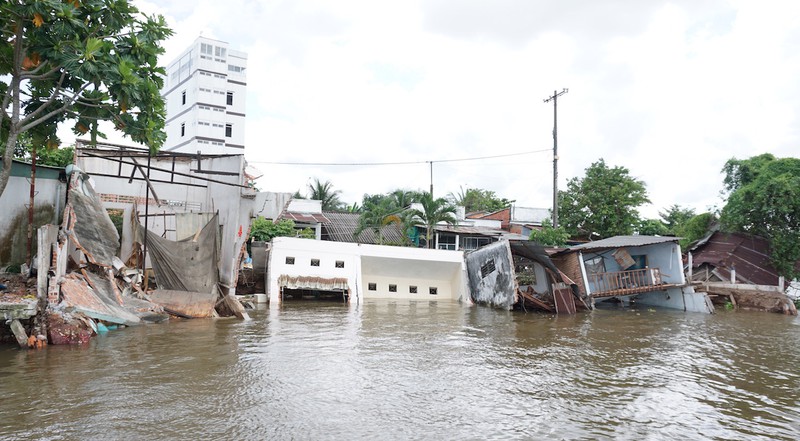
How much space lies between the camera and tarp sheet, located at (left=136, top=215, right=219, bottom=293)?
13492mm

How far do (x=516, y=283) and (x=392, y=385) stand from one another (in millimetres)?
11426

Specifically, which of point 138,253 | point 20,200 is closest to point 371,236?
point 138,253

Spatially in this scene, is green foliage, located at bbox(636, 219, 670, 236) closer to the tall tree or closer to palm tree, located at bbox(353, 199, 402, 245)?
palm tree, located at bbox(353, 199, 402, 245)

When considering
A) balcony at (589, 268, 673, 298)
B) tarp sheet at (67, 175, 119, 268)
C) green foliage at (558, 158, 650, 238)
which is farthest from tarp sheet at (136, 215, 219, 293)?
green foliage at (558, 158, 650, 238)

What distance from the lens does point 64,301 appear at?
9.45 meters

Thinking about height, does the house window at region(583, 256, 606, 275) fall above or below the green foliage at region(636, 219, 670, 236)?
below

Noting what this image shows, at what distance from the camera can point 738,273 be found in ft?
75.3

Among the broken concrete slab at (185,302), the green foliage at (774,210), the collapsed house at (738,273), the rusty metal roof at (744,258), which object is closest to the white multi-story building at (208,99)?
the broken concrete slab at (185,302)

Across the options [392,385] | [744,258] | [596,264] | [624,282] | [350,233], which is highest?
[350,233]

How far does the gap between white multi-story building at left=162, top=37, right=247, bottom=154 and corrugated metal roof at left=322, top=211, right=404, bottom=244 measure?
1705cm

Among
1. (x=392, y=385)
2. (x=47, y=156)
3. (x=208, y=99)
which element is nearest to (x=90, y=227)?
(x=392, y=385)

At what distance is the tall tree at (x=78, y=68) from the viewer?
27.5 ft

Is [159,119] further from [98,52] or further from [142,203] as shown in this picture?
[142,203]

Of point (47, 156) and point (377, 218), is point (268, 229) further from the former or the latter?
point (47, 156)
